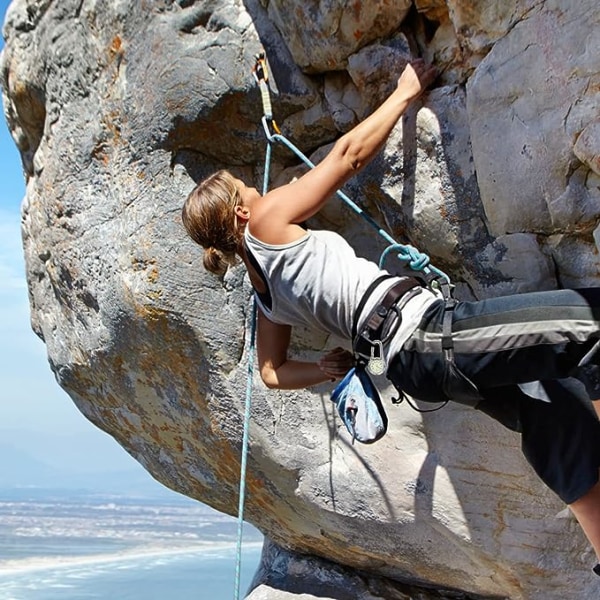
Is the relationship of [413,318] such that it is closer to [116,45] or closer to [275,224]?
[275,224]

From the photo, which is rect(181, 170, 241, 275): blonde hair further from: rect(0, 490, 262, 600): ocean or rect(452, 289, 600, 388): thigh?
rect(0, 490, 262, 600): ocean

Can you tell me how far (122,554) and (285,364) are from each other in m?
29.1

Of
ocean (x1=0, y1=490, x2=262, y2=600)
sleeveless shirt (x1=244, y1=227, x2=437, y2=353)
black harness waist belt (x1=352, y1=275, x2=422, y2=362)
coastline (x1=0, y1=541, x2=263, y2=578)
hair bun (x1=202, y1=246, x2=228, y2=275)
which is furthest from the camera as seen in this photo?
coastline (x1=0, y1=541, x2=263, y2=578)

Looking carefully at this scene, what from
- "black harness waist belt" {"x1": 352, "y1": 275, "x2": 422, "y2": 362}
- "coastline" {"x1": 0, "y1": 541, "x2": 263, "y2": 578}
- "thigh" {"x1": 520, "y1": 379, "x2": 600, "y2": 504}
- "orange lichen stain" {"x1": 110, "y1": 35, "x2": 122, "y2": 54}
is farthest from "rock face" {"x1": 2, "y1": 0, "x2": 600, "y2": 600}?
"coastline" {"x1": 0, "y1": 541, "x2": 263, "y2": 578}

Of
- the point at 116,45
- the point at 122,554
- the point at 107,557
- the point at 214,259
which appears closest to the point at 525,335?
the point at 214,259

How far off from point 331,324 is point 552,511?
4.33 feet

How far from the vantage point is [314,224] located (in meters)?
3.89

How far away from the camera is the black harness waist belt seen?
2652 millimetres

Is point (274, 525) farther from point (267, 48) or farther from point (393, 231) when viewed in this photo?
point (267, 48)

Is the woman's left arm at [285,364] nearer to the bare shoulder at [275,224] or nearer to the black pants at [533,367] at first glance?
the black pants at [533,367]

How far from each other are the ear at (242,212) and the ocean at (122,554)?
6.91 meters

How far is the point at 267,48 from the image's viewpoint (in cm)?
374

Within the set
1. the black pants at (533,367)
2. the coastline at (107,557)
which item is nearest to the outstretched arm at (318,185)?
the black pants at (533,367)

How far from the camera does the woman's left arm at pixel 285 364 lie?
306 centimetres
